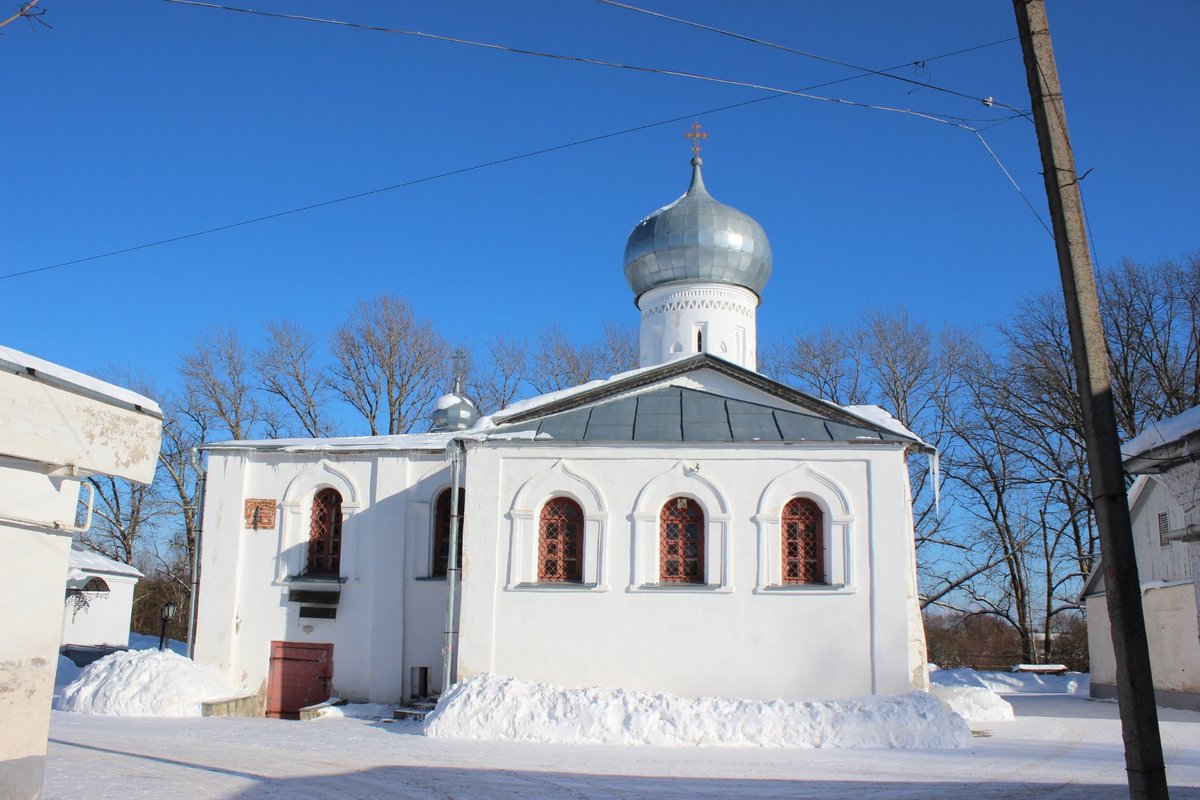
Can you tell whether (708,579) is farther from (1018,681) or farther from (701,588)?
(1018,681)

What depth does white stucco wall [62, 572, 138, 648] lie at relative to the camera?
24.8 metres

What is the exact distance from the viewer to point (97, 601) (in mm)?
25547

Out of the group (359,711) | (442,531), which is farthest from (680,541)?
(359,711)

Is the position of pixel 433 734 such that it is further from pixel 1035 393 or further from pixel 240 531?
pixel 1035 393

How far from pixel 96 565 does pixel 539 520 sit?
16.6 metres

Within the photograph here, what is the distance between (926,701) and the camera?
1248 centimetres

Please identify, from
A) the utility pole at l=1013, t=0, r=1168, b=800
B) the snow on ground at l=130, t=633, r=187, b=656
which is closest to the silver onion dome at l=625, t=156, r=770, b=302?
the utility pole at l=1013, t=0, r=1168, b=800

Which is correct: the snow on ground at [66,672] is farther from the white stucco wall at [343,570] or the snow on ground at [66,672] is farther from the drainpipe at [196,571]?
the white stucco wall at [343,570]

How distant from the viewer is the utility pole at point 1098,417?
546 cm

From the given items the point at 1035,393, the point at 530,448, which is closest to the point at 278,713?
the point at 530,448

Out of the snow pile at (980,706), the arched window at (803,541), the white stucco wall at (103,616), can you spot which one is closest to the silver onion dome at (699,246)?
the arched window at (803,541)

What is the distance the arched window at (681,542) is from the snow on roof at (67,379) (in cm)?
852

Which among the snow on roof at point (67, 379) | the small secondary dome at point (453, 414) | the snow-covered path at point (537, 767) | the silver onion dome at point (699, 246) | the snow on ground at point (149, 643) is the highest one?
the silver onion dome at point (699, 246)

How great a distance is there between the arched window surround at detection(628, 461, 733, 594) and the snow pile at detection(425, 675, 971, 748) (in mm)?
1687
